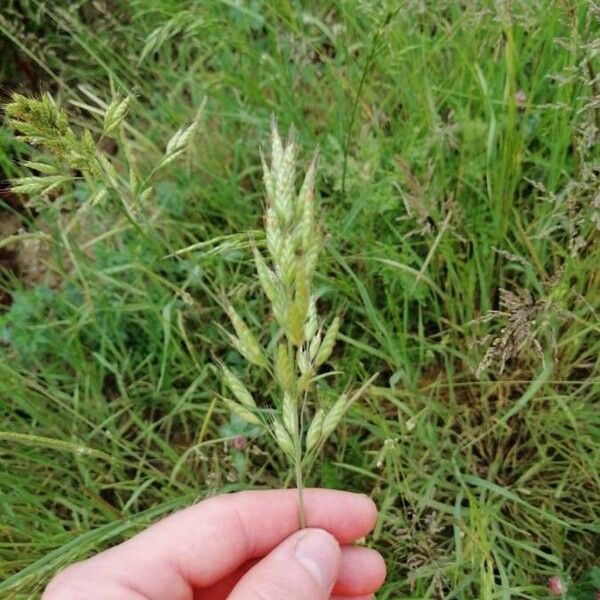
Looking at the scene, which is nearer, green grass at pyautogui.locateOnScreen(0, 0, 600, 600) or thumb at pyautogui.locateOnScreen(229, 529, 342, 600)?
thumb at pyautogui.locateOnScreen(229, 529, 342, 600)

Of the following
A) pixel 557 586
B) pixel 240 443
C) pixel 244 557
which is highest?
pixel 557 586

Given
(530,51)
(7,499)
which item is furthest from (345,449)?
(530,51)

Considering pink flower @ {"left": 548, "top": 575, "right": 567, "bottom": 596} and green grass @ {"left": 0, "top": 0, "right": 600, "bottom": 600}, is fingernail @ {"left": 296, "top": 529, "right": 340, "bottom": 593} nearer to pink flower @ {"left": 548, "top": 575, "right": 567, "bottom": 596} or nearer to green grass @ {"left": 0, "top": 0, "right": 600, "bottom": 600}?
green grass @ {"left": 0, "top": 0, "right": 600, "bottom": 600}

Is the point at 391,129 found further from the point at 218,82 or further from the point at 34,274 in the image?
the point at 34,274

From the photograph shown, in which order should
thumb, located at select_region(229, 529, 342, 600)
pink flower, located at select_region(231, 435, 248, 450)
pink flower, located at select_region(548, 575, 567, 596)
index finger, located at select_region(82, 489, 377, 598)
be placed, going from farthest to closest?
pink flower, located at select_region(231, 435, 248, 450) < pink flower, located at select_region(548, 575, 567, 596) < index finger, located at select_region(82, 489, 377, 598) < thumb, located at select_region(229, 529, 342, 600)

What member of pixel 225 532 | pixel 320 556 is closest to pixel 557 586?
pixel 320 556

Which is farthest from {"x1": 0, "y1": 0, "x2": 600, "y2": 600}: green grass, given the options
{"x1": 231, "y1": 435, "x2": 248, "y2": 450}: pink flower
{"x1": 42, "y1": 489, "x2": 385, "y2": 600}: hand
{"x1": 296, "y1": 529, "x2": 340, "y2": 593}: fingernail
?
{"x1": 296, "y1": 529, "x2": 340, "y2": 593}: fingernail

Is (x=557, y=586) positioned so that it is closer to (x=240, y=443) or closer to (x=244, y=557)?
(x=244, y=557)
